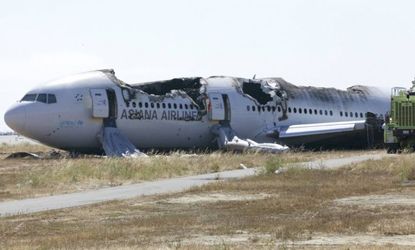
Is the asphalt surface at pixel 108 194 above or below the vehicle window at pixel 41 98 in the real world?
below

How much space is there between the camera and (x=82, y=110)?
135 feet

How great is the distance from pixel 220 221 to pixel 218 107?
102 ft

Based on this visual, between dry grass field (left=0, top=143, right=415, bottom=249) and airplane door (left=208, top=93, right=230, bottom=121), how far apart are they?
2022 centimetres

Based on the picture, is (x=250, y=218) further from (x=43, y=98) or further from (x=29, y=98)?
(x=29, y=98)

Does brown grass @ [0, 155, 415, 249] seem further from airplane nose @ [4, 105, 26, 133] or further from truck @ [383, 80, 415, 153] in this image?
airplane nose @ [4, 105, 26, 133]

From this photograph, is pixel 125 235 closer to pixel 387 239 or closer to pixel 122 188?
pixel 387 239

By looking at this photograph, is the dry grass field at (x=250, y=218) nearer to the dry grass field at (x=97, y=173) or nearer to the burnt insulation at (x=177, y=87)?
the dry grass field at (x=97, y=173)

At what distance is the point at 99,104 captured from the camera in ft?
135

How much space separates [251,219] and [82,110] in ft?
87.6

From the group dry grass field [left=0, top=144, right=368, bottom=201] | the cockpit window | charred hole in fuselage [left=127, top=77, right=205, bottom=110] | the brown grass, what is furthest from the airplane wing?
the brown grass

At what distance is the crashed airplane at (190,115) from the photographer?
40938 millimetres

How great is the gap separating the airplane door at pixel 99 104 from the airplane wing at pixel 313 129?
10511 millimetres

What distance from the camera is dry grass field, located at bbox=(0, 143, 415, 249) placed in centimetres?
1232

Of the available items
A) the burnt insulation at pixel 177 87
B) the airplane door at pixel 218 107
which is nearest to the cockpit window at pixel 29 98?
the burnt insulation at pixel 177 87
